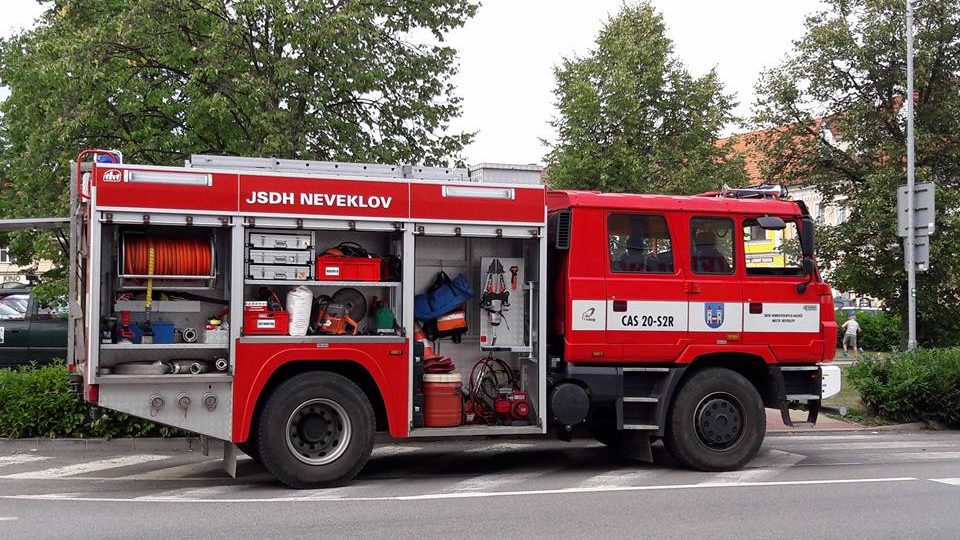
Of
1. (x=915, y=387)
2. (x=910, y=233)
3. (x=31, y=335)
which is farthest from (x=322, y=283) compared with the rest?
(x=910, y=233)

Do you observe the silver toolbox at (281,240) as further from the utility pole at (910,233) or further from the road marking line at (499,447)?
the utility pole at (910,233)

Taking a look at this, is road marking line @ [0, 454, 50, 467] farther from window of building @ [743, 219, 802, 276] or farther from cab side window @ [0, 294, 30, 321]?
window of building @ [743, 219, 802, 276]

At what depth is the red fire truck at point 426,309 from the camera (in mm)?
8977

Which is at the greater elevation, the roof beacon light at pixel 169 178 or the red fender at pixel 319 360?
the roof beacon light at pixel 169 178

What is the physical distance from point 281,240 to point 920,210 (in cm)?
1124

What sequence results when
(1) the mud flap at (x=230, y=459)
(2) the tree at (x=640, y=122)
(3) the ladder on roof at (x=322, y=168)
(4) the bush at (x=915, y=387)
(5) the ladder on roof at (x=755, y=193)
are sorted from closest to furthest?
(3) the ladder on roof at (x=322, y=168) → (1) the mud flap at (x=230, y=459) → (5) the ladder on roof at (x=755, y=193) → (4) the bush at (x=915, y=387) → (2) the tree at (x=640, y=122)

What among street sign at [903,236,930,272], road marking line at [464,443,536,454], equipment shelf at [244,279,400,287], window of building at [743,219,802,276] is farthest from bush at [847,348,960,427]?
equipment shelf at [244,279,400,287]

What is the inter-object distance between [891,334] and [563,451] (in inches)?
1125

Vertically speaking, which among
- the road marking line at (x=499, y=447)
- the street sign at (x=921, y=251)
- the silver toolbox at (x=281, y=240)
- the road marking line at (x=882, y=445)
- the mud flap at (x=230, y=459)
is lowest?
the road marking line at (x=882, y=445)

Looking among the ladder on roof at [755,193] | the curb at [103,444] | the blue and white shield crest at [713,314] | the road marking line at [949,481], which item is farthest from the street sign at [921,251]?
the curb at [103,444]

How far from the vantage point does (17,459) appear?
36.1 feet

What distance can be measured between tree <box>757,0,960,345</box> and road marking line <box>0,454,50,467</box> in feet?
56.0

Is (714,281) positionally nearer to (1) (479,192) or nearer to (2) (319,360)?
(1) (479,192)

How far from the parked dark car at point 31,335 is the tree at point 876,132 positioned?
625 inches
